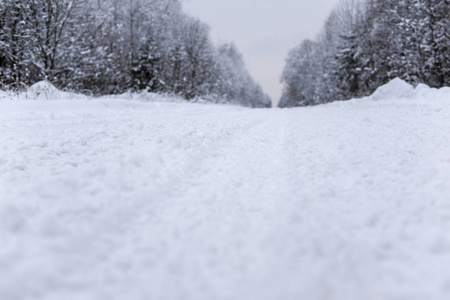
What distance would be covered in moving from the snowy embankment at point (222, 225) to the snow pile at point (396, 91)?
7798 millimetres

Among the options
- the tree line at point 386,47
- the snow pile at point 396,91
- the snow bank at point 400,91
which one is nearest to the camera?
the snow bank at point 400,91

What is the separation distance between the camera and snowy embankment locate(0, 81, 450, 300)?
854mm

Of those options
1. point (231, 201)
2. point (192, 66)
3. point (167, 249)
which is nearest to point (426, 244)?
point (231, 201)

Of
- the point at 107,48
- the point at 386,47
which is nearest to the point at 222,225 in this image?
the point at 386,47

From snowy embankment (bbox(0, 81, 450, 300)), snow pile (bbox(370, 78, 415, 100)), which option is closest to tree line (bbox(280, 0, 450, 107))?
snow pile (bbox(370, 78, 415, 100))

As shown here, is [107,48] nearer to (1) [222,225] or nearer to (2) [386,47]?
(2) [386,47]

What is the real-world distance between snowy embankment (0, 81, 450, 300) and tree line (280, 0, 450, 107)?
12.7m

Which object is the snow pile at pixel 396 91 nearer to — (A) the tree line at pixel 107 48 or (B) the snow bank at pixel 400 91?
(B) the snow bank at pixel 400 91

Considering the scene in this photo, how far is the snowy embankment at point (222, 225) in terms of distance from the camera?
0.85 metres

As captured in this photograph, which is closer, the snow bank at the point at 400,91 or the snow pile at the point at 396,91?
the snow bank at the point at 400,91

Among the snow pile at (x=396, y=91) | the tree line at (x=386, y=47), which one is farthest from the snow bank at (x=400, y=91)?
the tree line at (x=386, y=47)

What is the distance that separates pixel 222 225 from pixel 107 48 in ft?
57.0

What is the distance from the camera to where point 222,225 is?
1.19m

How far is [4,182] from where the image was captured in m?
1.45
